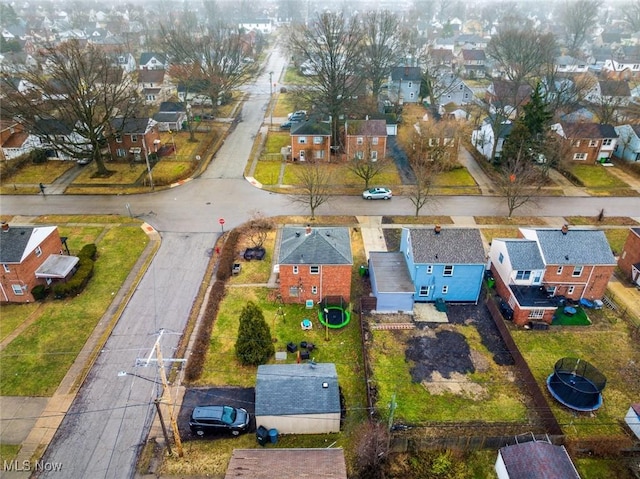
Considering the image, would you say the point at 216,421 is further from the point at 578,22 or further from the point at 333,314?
the point at 578,22

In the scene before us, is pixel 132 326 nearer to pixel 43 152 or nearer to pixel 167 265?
pixel 167 265

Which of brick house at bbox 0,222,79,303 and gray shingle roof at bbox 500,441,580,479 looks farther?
brick house at bbox 0,222,79,303

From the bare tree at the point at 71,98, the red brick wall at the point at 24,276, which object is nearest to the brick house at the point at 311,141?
the bare tree at the point at 71,98

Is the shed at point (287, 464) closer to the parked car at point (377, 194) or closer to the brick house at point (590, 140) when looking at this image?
the parked car at point (377, 194)

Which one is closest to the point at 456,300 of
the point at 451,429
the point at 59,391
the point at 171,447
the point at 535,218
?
the point at 451,429

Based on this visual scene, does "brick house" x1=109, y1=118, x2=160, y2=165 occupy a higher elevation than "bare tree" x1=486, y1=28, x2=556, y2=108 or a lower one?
lower

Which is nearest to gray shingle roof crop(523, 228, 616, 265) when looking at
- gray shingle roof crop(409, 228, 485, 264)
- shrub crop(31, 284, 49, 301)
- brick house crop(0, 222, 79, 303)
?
gray shingle roof crop(409, 228, 485, 264)

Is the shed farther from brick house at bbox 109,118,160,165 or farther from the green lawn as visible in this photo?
brick house at bbox 109,118,160,165

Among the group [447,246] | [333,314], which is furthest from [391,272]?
[333,314]
